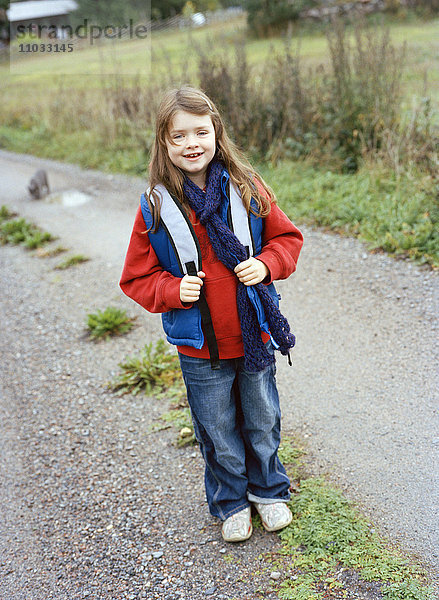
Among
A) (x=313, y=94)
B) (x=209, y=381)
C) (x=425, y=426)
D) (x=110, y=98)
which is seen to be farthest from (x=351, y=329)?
(x=110, y=98)

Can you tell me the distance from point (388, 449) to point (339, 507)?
52cm

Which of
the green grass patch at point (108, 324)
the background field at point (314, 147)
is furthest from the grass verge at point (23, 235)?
the green grass patch at point (108, 324)

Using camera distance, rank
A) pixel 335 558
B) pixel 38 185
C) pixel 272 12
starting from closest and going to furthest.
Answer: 1. pixel 335 558
2. pixel 38 185
3. pixel 272 12

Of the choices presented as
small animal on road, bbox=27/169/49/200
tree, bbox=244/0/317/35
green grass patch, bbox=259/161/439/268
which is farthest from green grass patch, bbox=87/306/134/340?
tree, bbox=244/0/317/35

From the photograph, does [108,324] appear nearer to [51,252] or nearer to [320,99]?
[51,252]

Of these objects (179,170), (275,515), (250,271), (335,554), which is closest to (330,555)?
(335,554)

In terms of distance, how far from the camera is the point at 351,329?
4410mm

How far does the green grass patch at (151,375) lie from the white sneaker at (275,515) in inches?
53.4

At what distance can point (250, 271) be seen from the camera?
7.33ft

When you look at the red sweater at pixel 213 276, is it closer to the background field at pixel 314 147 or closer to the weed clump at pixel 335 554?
the weed clump at pixel 335 554

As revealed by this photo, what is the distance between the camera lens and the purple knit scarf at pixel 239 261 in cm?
224

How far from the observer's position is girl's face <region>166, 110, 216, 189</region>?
2.22m

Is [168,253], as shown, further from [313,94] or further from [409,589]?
[313,94]

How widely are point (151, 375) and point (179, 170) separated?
219cm
